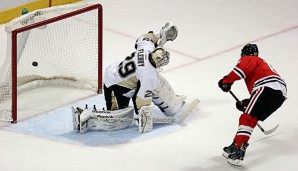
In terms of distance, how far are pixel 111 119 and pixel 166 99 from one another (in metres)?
0.37

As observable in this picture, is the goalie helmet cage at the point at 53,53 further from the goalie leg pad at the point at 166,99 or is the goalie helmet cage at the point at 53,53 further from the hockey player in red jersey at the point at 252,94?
the hockey player in red jersey at the point at 252,94

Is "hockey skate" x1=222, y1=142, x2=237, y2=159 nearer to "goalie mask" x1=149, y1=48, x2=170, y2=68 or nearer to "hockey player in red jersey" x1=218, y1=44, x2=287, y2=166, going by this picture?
"hockey player in red jersey" x1=218, y1=44, x2=287, y2=166

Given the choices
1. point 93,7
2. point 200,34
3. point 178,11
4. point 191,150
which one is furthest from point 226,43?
point 191,150

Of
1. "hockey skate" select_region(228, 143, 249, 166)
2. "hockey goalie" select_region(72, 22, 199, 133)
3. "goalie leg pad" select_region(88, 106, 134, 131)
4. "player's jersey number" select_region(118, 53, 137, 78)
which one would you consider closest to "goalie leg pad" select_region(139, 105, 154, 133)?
"hockey goalie" select_region(72, 22, 199, 133)

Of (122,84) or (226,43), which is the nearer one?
(122,84)

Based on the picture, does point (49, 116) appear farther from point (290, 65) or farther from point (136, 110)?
point (290, 65)

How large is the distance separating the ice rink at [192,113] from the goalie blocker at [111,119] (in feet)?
0.14

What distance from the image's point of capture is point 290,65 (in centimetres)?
730

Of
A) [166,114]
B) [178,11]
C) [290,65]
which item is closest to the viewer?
[166,114]

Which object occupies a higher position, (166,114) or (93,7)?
(93,7)

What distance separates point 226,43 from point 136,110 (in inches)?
74.9

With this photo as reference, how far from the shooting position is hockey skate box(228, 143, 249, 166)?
557 centimetres

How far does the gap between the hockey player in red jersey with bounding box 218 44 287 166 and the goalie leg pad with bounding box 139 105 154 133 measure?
0.51 m

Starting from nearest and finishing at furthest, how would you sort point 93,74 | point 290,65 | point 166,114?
point 166,114 → point 93,74 → point 290,65
